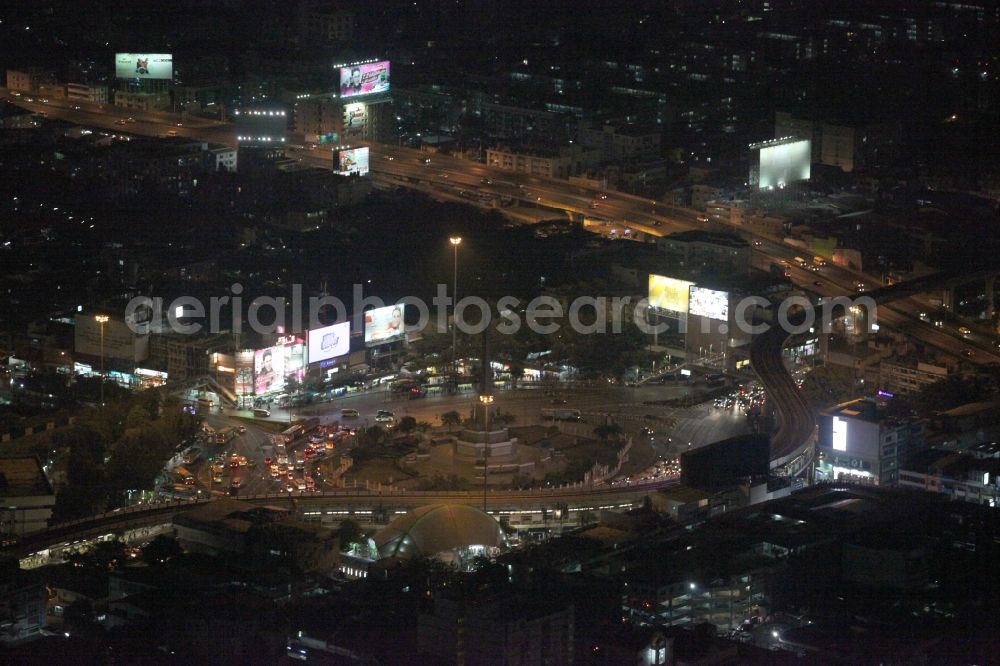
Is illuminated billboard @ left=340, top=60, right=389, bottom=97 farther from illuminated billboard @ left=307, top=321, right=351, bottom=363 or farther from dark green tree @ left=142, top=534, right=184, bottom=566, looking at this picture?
dark green tree @ left=142, top=534, right=184, bottom=566

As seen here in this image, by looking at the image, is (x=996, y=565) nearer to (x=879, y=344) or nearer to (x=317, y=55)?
(x=879, y=344)

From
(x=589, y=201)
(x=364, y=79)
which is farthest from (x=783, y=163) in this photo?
(x=364, y=79)

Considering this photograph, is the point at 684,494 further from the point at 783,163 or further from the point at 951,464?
the point at 783,163

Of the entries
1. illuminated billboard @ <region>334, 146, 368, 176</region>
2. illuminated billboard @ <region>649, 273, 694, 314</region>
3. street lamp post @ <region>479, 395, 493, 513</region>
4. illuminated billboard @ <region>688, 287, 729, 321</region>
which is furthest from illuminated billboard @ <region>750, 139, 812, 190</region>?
street lamp post @ <region>479, 395, 493, 513</region>

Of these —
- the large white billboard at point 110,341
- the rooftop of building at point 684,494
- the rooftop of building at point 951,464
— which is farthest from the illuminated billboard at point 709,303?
the large white billboard at point 110,341

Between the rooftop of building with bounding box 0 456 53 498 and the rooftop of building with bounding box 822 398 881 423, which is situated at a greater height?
the rooftop of building with bounding box 822 398 881 423

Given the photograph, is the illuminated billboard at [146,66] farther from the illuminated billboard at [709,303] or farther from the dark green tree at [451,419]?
the dark green tree at [451,419]

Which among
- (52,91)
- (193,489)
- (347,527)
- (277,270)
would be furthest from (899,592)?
(52,91)
